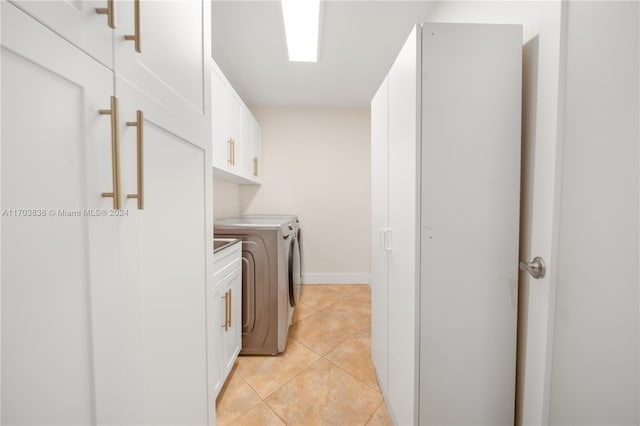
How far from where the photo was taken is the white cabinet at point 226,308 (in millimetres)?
1393

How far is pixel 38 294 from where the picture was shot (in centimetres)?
37

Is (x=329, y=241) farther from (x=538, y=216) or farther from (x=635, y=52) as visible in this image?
(x=635, y=52)

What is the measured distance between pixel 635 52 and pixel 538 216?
19.8 inches

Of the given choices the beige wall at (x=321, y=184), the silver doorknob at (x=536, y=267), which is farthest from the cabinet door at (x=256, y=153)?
the silver doorknob at (x=536, y=267)

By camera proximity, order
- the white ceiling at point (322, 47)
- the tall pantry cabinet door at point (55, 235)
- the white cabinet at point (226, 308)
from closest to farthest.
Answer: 1. the tall pantry cabinet door at point (55, 235)
2. the white cabinet at point (226, 308)
3. the white ceiling at point (322, 47)

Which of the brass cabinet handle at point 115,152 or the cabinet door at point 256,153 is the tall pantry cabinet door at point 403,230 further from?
the cabinet door at point 256,153

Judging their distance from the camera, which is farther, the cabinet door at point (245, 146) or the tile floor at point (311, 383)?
the cabinet door at point (245, 146)

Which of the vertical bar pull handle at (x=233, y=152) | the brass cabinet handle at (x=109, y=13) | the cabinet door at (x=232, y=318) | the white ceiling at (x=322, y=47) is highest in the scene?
the white ceiling at (x=322, y=47)

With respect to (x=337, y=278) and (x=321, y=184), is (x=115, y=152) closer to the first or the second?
(x=321, y=184)

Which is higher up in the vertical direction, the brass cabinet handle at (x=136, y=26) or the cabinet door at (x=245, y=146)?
the cabinet door at (x=245, y=146)

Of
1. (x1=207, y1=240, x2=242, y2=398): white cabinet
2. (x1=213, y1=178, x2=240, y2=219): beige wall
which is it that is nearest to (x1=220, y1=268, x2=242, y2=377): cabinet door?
(x1=207, y1=240, x2=242, y2=398): white cabinet

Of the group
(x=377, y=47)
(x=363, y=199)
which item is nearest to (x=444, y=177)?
(x=377, y=47)

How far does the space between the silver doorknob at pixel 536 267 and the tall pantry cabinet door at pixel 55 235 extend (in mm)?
1230

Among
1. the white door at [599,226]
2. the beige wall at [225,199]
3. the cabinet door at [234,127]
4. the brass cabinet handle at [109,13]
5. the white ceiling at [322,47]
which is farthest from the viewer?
the beige wall at [225,199]
